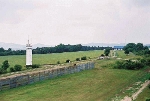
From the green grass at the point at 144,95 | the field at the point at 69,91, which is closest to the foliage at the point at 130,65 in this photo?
the field at the point at 69,91

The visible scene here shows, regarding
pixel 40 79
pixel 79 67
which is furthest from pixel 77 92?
pixel 79 67

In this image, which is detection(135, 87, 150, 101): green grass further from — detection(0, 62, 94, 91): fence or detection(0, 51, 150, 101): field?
detection(0, 62, 94, 91): fence

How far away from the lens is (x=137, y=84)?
122ft

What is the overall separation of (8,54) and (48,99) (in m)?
96.9

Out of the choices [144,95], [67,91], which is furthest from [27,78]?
[144,95]

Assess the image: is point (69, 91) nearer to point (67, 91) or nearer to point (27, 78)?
point (67, 91)

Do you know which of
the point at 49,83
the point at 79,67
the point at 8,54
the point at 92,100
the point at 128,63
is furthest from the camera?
the point at 8,54

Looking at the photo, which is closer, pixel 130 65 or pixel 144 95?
pixel 144 95

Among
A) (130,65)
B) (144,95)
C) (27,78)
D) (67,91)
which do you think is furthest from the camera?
(130,65)

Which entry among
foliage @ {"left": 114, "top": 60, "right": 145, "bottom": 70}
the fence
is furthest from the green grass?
foliage @ {"left": 114, "top": 60, "right": 145, "bottom": 70}

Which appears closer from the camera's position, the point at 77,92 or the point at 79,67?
the point at 77,92

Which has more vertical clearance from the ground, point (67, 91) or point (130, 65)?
point (130, 65)

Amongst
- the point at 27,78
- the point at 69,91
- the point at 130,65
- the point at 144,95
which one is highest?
the point at 130,65

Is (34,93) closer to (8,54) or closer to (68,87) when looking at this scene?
(68,87)
